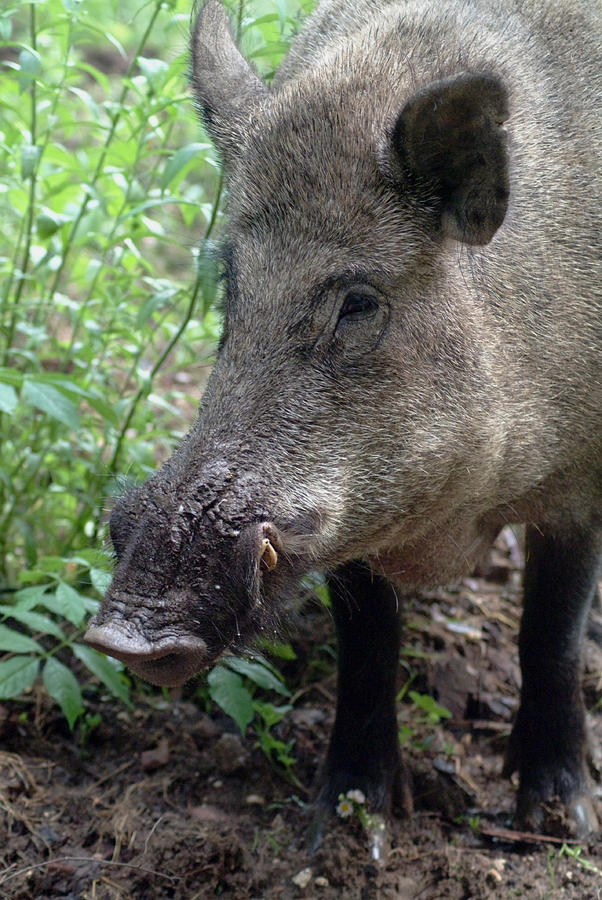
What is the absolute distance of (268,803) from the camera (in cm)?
357

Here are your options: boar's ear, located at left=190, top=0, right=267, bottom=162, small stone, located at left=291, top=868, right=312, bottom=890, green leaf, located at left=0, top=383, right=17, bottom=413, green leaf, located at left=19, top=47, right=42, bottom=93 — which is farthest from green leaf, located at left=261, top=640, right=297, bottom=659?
green leaf, located at left=19, top=47, right=42, bottom=93

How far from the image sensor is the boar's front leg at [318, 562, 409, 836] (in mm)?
3473

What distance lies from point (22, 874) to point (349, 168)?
213 cm

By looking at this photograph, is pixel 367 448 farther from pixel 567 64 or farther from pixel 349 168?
pixel 567 64

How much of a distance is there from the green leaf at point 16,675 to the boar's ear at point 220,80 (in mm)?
1671

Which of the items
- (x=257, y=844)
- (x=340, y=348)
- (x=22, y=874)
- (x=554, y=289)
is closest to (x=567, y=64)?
(x=554, y=289)

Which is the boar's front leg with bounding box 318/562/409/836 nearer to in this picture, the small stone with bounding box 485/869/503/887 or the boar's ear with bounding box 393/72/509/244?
the small stone with bounding box 485/869/503/887

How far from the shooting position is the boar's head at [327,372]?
2.33m

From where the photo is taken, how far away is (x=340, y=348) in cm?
261

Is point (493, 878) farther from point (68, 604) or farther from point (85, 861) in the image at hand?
point (68, 604)

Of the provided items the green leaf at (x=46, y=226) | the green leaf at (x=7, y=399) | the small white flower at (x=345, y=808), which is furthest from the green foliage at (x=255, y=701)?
the green leaf at (x=46, y=226)

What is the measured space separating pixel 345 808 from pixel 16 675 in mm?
1123

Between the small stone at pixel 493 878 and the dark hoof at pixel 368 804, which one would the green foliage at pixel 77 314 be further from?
the small stone at pixel 493 878

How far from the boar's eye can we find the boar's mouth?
891 mm
